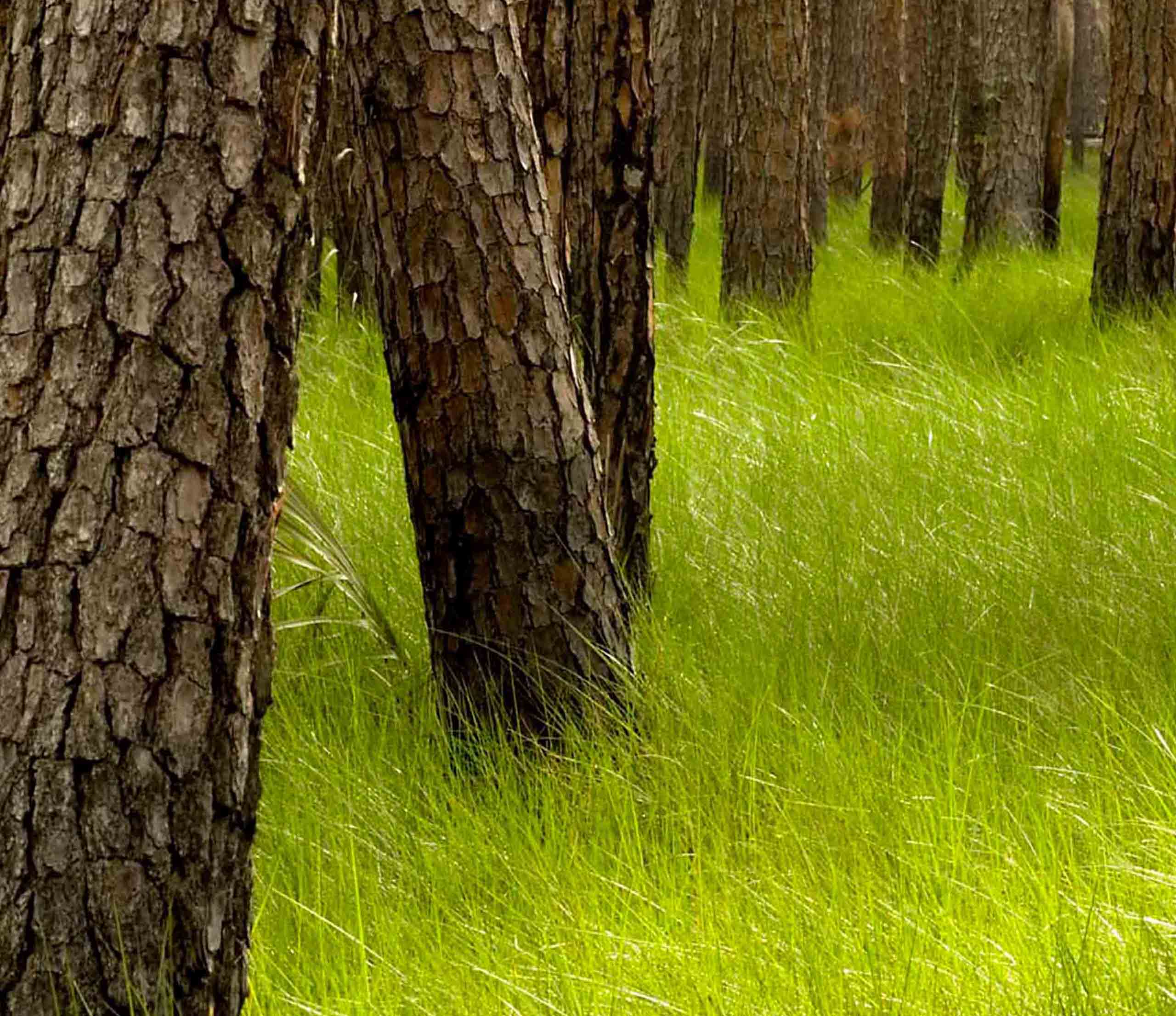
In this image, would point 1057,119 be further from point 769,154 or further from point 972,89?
point 769,154

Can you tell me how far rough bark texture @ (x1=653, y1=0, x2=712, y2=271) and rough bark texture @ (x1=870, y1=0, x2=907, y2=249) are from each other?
133 centimetres

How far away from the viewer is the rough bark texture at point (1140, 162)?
6.12 metres

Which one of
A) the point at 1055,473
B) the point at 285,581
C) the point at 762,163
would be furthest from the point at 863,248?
the point at 285,581

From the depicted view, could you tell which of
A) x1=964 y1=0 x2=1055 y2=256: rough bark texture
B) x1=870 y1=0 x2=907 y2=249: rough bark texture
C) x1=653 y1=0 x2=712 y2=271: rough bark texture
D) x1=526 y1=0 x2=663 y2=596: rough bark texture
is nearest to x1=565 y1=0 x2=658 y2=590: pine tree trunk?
x1=526 y1=0 x2=663 y2=596: rough bark texture

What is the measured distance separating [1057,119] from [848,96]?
782 centimetres

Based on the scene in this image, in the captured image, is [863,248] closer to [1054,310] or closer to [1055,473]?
Result: [1054,310]

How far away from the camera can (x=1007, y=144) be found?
9.52 m

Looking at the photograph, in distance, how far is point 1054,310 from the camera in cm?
658

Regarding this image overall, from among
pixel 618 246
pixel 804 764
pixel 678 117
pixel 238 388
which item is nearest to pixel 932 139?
pixel 678 117

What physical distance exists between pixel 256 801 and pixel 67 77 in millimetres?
794

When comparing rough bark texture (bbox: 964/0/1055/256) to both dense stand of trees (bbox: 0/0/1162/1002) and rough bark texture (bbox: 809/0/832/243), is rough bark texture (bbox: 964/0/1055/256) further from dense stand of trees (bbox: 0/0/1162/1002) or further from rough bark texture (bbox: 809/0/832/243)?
dense stand of trees (bbox: 0/0/1162/1002)

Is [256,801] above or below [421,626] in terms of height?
above

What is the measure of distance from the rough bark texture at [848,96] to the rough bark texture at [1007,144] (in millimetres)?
4103

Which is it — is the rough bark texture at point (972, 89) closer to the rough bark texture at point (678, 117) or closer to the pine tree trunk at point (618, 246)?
the rough bark texture at point (678, 117)
